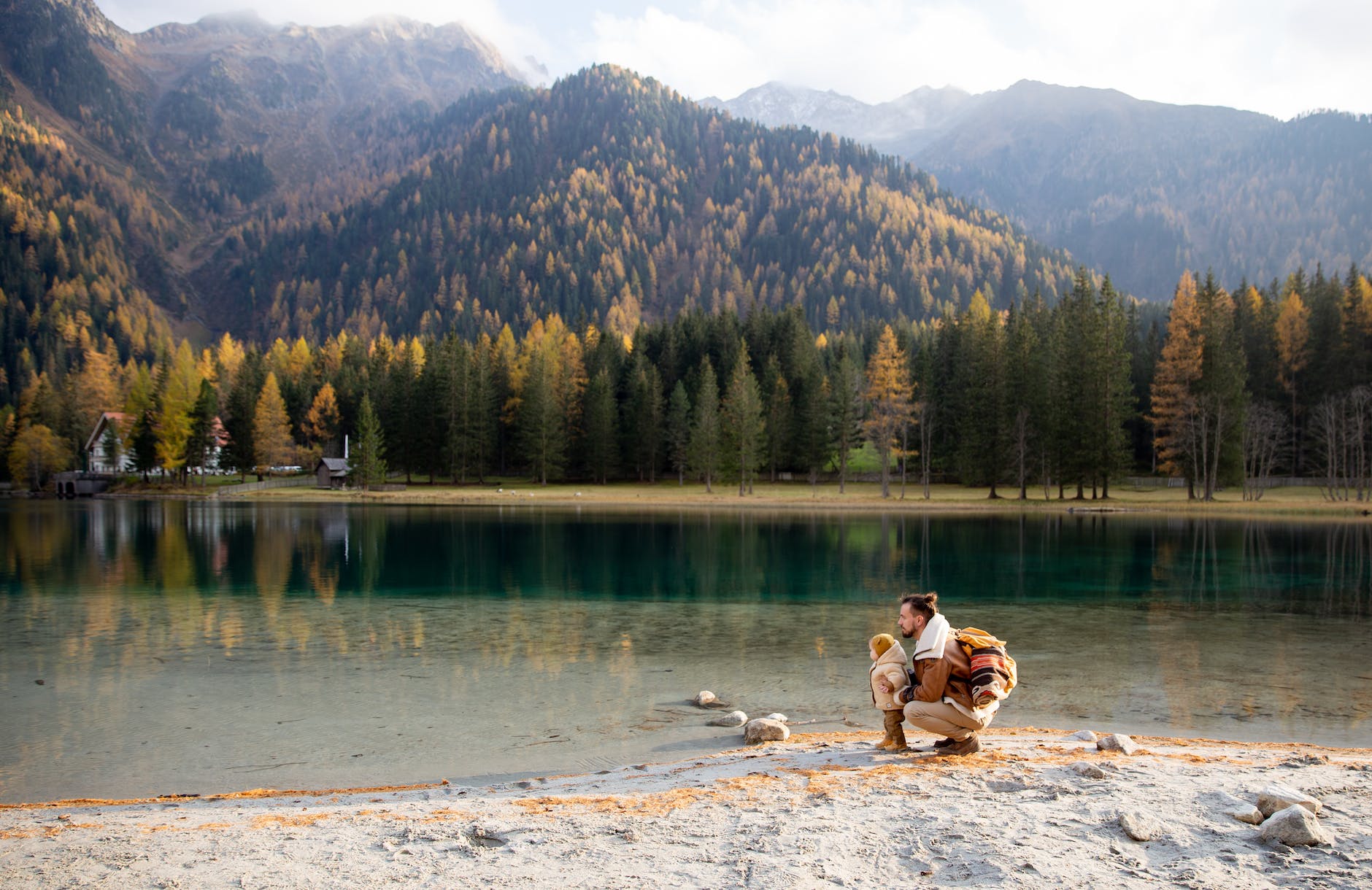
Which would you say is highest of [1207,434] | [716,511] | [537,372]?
[537,372]

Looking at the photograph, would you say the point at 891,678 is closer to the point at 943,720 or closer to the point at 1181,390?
the point at 943,720

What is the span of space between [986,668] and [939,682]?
48 centimetres

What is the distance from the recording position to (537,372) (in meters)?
101

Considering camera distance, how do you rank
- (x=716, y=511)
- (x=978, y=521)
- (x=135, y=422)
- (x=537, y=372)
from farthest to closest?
(x=135, y=422)
(x=537, y=372)
(x=716, y=511)
(x=978, y=521)

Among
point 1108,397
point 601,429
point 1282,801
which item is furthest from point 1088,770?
point 601,429

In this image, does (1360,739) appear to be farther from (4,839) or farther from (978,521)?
(978,521)

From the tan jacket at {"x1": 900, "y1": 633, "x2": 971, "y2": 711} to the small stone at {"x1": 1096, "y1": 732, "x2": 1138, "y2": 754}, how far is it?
2223 mm

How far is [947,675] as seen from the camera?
8992 mm

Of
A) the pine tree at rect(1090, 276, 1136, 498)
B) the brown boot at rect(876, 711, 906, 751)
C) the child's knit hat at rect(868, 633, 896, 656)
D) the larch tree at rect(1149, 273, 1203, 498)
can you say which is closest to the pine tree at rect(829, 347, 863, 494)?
the pine tree at rect(1090, 276, 1136, 498)

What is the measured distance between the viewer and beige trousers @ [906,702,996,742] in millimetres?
9078

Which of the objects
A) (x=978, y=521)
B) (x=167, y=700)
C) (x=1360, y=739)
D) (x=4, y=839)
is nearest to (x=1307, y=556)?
(x=978, y=521)

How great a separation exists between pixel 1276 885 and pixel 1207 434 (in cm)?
7800

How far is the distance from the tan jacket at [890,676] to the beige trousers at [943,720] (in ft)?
0.70

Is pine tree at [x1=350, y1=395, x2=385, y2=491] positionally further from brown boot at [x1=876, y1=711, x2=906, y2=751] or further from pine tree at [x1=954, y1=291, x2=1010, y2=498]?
brown boot at [x1=876, y1=711, x2=906, y2=751]
